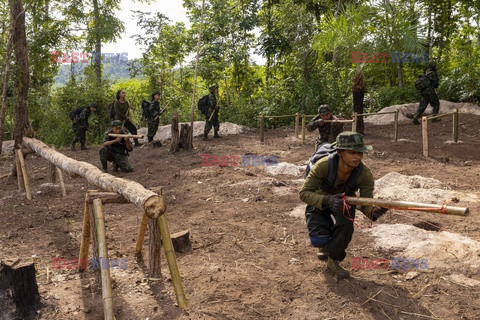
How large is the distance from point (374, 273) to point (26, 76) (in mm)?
8291

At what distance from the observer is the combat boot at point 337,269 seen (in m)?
4.07

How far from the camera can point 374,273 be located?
13.9 feet

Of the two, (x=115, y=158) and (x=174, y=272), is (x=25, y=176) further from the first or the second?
(x=174, y=272)

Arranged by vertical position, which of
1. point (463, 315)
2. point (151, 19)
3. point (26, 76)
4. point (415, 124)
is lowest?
point (463, 315)

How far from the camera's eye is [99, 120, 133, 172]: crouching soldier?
9.12 m

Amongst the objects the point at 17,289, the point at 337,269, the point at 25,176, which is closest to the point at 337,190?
the point at 337,269

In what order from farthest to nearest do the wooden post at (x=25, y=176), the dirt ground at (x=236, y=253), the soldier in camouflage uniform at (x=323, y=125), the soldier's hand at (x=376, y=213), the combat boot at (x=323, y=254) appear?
the soldier in camouflage uniform at (x=323, y=125) < the wooden post at (x=25, y=176) < the combat boot at (x=323, y=254) < the soldier's hand at (x=376, y=213) < the dirt ground at (x=236, y=253)

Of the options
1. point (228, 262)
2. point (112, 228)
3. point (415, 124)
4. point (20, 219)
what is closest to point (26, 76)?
point (20, 219)

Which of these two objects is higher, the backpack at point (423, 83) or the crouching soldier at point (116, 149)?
the backpack at point (423, 83)

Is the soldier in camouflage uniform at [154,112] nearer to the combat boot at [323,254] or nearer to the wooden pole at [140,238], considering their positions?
the wooden pole at [140,238]

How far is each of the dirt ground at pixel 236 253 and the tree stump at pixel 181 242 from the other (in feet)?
0.40

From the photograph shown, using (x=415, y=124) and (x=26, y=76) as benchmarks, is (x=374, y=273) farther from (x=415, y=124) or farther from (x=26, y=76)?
(x=415, y=124)

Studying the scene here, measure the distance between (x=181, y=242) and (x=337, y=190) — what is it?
1997 millimetres

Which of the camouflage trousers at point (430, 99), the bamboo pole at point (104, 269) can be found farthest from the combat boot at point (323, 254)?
the camouflage trousers at point (430, 99)
